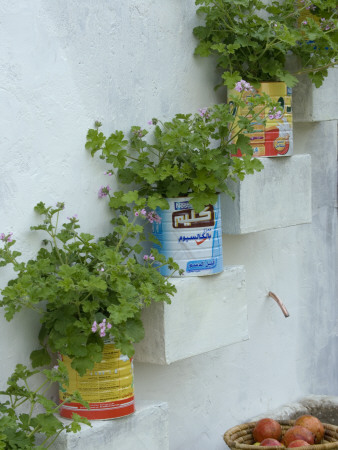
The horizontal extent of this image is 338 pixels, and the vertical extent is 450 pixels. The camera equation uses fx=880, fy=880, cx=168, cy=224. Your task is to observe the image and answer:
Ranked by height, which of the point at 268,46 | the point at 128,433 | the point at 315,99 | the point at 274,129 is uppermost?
the point at 268,46

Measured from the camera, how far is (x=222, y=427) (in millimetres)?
3604

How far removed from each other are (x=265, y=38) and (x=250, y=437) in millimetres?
1556

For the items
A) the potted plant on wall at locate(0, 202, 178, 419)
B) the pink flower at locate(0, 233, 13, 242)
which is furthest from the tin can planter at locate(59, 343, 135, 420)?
the pink flower at locate(0, 233, 13, 242)

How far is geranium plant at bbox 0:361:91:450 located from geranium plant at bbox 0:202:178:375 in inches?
3.9

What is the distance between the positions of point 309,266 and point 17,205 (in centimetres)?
186

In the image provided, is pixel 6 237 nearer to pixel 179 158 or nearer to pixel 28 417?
pixel 28 417

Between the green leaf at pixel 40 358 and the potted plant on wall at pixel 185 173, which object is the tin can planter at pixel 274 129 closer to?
the potted plant on wall at pixel 185 173

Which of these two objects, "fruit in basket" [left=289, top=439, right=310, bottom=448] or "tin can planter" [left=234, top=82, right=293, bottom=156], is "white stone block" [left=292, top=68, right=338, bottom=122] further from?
"fruit in basket" [left=289, top=439, right=310, bottom=448]

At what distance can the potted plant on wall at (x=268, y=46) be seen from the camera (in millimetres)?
3242

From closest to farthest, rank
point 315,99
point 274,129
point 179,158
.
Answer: point 179,158 < point 274,129 < point 315,99

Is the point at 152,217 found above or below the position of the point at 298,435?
above

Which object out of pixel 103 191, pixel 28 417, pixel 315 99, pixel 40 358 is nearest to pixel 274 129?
pixel 315 99

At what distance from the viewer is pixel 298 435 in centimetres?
340

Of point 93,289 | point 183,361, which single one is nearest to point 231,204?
point 183,361
